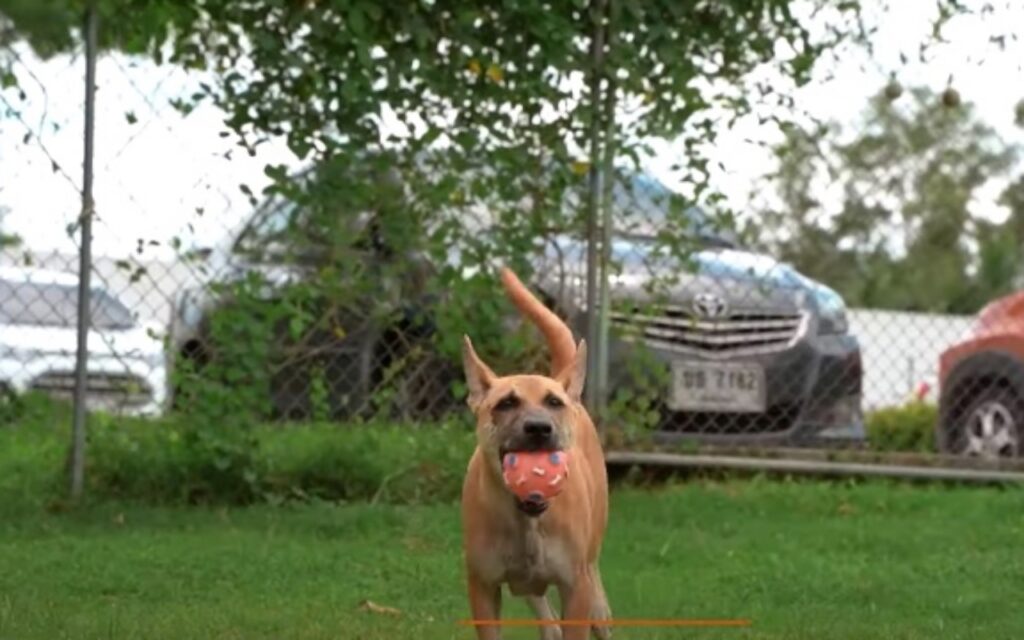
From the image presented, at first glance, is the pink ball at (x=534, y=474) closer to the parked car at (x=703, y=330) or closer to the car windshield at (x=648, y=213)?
the parked car at (x=703, y=330)

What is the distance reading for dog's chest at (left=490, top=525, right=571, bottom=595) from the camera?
520cm

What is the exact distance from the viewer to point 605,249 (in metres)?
8.92

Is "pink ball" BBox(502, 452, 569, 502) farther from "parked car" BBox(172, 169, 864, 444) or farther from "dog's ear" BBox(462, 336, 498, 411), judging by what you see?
"parked car" BBox(172, 169, 864, 444)

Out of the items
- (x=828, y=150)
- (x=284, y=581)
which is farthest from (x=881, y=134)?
(x=284, y=581)

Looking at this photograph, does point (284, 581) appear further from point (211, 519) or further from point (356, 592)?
point (211, 519)

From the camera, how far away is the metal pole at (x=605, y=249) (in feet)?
28.7

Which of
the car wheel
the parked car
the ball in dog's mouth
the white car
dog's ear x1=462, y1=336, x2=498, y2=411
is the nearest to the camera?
the ball in dog's mouth

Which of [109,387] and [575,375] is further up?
[575,375]

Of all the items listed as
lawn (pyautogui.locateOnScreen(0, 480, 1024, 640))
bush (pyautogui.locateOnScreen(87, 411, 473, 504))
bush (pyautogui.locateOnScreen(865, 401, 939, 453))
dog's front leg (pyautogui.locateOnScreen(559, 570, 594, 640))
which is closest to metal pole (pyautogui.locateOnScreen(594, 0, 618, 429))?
lawn (pyautogui.locateOnScreen(0, 480, 1024, 640))

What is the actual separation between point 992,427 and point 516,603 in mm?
4834

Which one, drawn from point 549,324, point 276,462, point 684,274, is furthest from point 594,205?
point 549,324

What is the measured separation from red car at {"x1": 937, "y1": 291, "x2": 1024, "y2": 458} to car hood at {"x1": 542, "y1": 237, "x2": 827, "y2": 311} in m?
1.32

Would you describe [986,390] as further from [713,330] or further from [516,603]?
[516,603]

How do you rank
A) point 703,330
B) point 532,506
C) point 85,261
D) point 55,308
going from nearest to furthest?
point 532,506 → point 85,261 → point 55,308 → point 703,330
